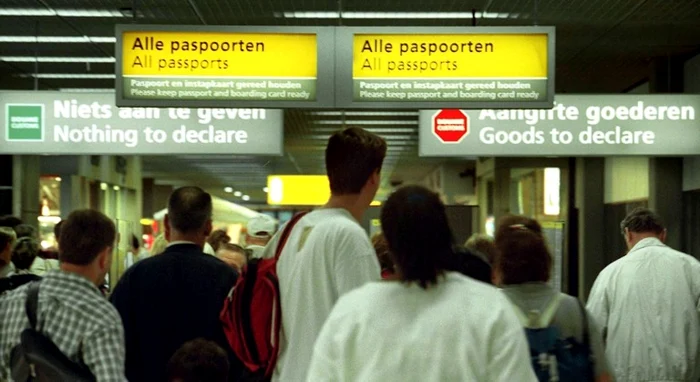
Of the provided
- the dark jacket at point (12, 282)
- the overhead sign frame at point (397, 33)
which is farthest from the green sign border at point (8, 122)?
the dark jacket at point (12, 282)

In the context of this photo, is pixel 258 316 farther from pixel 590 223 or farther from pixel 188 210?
pixel 590 223

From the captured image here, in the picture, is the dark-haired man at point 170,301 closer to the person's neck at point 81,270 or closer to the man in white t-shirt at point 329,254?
the person's neck at point 81,270

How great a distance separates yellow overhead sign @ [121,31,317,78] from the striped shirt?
4.77 meters

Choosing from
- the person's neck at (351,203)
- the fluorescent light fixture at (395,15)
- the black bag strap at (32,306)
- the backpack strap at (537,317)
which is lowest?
the backpack strap at (537,317)

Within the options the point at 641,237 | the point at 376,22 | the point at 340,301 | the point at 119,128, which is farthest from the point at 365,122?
the point at 340,301

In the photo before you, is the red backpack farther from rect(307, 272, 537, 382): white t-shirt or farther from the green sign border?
the green sign border

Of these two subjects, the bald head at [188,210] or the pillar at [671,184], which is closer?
the bald head at [188,210]

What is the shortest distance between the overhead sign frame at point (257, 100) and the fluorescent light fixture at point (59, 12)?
2468 millimetres

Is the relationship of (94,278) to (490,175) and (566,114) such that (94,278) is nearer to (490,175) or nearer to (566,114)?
(566,114)

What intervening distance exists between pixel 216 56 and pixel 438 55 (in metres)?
1.64

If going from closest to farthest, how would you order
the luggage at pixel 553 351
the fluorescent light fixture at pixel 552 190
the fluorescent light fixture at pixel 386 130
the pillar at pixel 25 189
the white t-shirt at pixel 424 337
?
the white t-shirt at pixel 424 337
the luggage at pixel 553 351
the pillar at pixel 25 189
the fluorescent light fixture at pixel 552 190
the fluorescent light fixture at pixel 386 130

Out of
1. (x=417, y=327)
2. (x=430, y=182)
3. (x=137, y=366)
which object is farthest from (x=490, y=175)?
(x=417, y=327)

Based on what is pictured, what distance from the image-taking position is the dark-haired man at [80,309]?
3.58m

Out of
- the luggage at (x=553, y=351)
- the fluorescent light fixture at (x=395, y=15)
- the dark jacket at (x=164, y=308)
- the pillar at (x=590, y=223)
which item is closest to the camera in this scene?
the luggage at (x=553, y=351)
